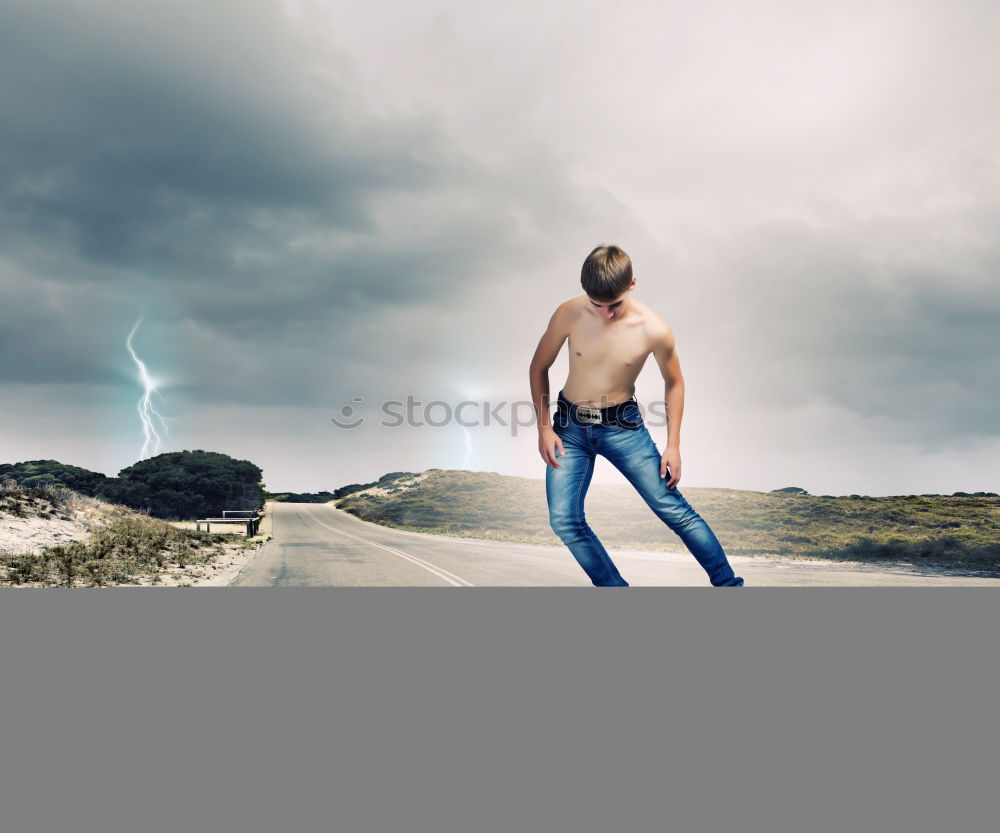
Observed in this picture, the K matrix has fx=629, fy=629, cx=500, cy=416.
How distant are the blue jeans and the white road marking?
3016mm

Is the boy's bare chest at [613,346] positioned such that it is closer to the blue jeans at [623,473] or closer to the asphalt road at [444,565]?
the blue jeans at [623,473]

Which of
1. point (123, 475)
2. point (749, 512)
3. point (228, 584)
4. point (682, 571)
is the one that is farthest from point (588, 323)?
point (123, 475)

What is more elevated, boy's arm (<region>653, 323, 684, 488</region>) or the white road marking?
boy's arm (<region>653, 323, 684, 488</region>)

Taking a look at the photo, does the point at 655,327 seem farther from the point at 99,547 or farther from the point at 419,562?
the point at 99,547

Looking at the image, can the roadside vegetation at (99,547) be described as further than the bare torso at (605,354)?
Yes

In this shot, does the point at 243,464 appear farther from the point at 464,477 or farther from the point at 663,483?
the point at 663,483

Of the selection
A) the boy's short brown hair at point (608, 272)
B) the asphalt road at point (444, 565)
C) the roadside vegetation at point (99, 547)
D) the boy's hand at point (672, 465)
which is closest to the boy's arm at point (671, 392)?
the boy's hand at point (672, 465)

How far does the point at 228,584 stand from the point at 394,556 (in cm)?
320

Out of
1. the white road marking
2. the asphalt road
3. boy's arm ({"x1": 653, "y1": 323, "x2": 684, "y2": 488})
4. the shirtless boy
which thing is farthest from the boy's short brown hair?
the white road marking

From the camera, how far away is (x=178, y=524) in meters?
11.5

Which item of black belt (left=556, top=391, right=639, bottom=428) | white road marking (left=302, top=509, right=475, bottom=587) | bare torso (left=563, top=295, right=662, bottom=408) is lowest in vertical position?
white road marking (left=302, top=509, right=475, bottom=587)

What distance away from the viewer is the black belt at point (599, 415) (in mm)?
4836

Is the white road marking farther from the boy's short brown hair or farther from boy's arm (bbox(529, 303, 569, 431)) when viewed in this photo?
the boy's short brown hair

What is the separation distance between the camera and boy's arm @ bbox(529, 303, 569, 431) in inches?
199
